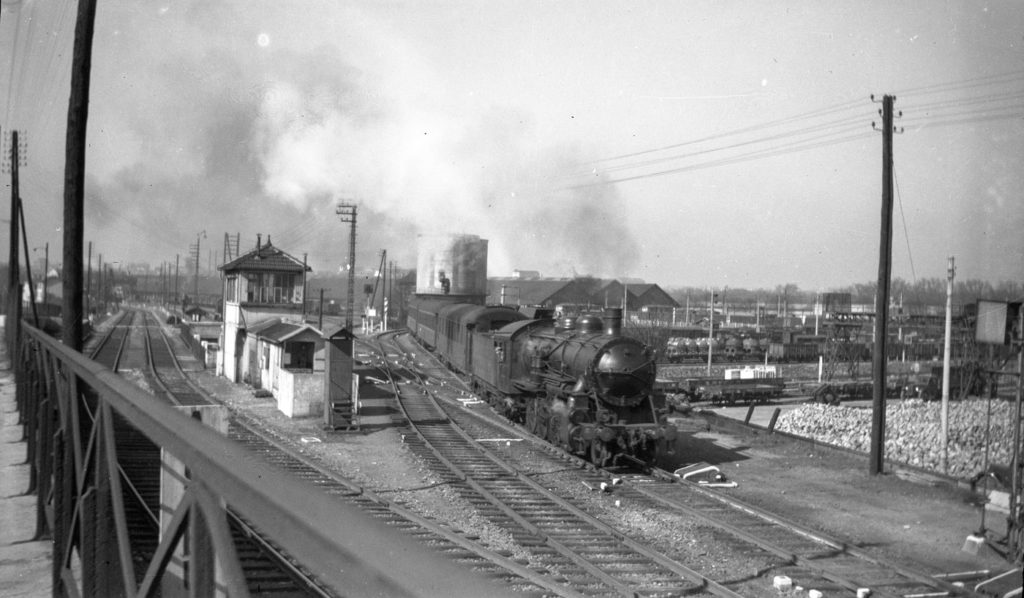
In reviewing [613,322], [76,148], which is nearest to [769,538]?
[613,322]

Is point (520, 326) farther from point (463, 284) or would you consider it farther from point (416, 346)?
point (463, 284)

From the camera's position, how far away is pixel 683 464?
48.9 ft

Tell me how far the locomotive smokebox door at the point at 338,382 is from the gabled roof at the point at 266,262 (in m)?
8.25

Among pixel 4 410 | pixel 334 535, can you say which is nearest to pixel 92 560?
pixel 334 535

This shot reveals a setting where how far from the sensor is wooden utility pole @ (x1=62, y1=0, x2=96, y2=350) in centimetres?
970

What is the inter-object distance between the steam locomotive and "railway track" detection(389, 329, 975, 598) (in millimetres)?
530

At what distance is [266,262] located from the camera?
26.0 m

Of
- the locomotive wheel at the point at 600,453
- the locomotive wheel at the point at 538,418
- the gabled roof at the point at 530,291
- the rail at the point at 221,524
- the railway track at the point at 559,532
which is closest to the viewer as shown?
the rail at the point at 221,524

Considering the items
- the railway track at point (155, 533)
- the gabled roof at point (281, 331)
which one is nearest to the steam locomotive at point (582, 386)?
the gabled roof at point (281, 331)

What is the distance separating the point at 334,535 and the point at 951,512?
43.7 feet

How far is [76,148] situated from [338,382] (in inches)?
342

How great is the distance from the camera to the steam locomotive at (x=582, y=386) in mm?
13766

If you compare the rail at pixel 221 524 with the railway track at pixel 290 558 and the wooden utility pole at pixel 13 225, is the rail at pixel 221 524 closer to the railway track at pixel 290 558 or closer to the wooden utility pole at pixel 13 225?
the railway track at pixel 290 558

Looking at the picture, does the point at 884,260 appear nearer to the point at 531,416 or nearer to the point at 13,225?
the point at 531,416
